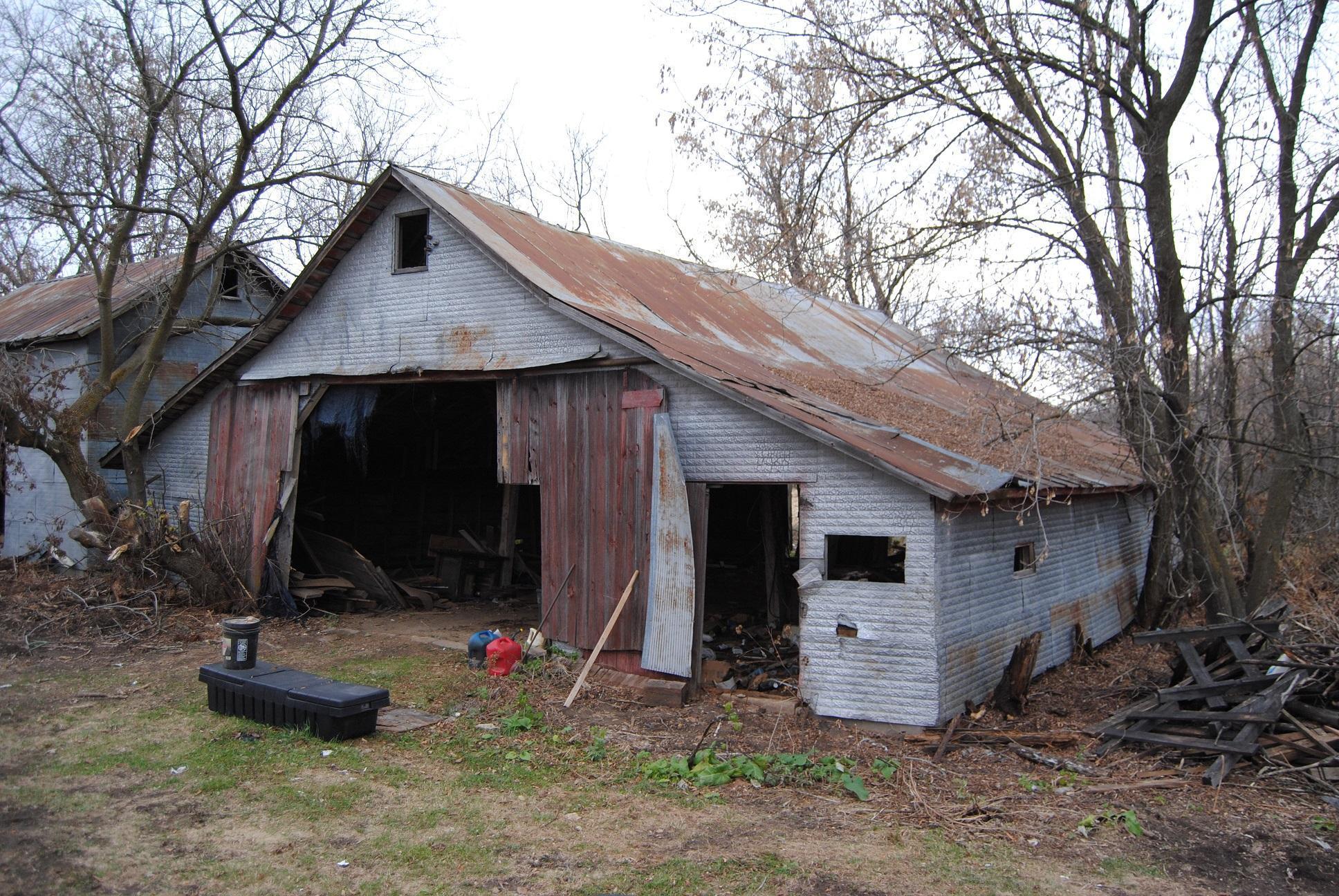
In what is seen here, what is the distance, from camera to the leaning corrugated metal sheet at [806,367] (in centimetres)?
898

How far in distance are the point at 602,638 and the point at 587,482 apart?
5.70 ft

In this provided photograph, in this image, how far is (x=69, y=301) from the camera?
2025 cm

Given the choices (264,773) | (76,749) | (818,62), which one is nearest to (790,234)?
(818,62)

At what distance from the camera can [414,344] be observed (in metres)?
11.9

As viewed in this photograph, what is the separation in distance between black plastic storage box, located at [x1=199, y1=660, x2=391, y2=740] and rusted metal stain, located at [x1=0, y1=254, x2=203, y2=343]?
870 cm

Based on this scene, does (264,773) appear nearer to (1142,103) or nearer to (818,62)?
(818,62)

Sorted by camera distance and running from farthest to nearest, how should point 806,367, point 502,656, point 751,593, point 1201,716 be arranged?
1. point 751,593
2. point 806,367
3. point 502,656
4. point 1201,716

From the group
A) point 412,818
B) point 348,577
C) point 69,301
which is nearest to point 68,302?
point 69,301

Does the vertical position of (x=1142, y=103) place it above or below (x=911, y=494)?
above

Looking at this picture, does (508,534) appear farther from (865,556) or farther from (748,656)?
(748,656)

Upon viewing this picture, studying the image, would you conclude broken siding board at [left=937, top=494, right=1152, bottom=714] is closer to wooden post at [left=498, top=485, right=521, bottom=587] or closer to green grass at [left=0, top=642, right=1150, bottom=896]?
green grass at [left=0, top=642, right=1150, bottom=896]

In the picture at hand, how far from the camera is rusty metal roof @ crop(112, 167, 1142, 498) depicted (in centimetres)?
898

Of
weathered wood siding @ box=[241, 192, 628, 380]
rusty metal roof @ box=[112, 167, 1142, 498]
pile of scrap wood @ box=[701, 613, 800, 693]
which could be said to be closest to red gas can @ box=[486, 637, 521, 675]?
pile of scrap wood @ box=[701, 613, 800, 693]

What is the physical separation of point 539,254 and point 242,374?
16.6ft
